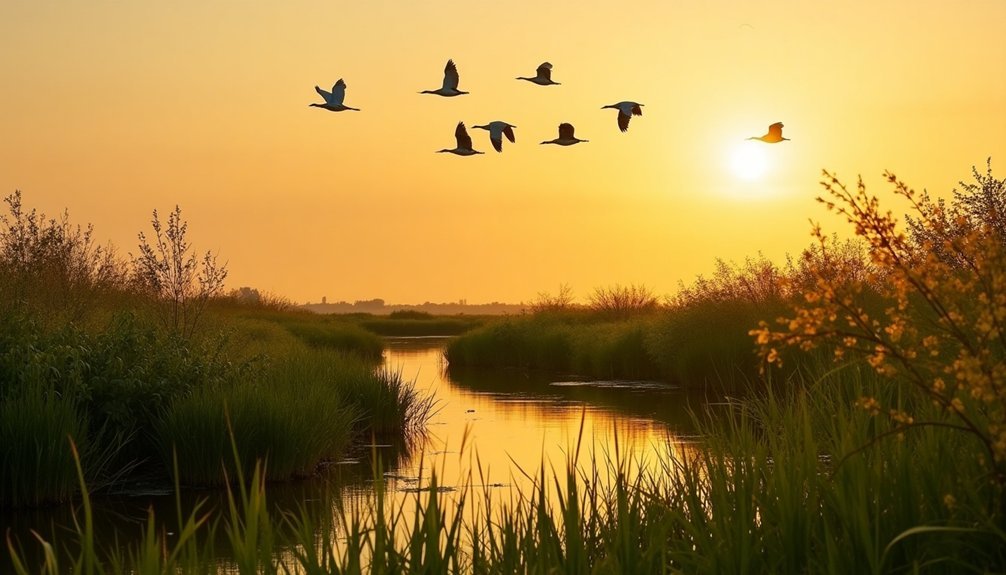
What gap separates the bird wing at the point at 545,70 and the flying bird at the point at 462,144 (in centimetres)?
97

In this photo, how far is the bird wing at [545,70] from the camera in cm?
1214

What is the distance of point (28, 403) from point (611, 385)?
1672cm

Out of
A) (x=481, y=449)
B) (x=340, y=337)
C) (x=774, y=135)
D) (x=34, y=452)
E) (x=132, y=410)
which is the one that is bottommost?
(x=481, y=449)

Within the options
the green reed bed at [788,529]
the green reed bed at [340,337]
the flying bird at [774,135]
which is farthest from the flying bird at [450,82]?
the green reed bed at [340,337]

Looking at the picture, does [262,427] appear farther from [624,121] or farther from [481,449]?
[624,121]

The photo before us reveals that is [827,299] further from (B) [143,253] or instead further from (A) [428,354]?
(A) [428,354]

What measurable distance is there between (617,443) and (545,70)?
24.0ft

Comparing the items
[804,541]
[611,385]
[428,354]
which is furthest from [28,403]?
[428,354]

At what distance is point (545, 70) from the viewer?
12.2 metres

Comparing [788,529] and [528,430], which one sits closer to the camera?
[788,529]

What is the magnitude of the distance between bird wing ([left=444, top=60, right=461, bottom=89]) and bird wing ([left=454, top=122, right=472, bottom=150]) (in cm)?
46

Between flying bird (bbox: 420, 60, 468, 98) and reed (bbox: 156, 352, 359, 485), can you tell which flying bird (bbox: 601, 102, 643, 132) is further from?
reed (bbox: 156, 352, 359, 485)

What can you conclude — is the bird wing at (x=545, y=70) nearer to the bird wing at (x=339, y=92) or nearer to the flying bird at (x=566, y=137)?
the flying bird at (x=566, y=137)

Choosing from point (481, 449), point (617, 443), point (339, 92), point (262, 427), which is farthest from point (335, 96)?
point (617, 443)
